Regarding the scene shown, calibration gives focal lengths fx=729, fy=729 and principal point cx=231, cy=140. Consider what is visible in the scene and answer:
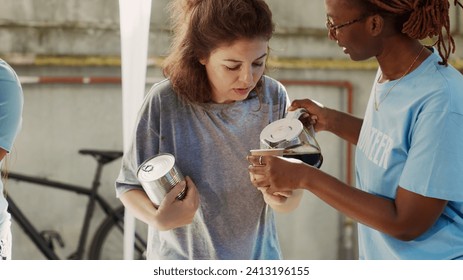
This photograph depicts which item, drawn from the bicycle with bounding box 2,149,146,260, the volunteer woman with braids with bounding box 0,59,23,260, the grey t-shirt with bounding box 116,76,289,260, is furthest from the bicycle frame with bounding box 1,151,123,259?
the grey t-shirt with bounding box 116,76,289,260

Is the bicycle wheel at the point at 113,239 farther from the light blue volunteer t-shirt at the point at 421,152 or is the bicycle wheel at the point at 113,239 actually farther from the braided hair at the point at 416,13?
the braided hair at the point at 416,13

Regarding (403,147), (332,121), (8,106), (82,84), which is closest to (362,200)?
(403,147)

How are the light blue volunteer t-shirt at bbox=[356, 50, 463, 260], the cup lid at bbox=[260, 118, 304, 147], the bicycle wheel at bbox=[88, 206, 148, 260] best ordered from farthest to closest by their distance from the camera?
the bicycle wheel at bbox=[88, 206, 148, 260], the cup lid at bbox=[260, 118, 304, 147], the light blue volunteer t-shirt at bbox=[356, 50, 463, 260]

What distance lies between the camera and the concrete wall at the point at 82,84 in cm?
331

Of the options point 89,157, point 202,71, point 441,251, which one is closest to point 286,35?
point 89,157

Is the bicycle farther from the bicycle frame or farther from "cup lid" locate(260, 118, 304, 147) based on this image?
"cup lid" locate(260, 118, 304, 147)

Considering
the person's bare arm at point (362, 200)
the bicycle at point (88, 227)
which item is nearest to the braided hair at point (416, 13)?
the person's bare arm at point (362, 200)

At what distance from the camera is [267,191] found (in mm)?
1208

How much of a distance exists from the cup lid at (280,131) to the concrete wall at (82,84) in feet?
6.56

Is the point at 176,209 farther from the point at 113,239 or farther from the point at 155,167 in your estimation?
the point at 113,239

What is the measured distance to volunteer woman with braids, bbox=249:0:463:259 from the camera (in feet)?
3.55

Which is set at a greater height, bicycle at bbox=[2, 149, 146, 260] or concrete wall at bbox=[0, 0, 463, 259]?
concrete wall at bbox=[0, 0, 463, 259]

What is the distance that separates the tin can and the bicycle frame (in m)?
2.07

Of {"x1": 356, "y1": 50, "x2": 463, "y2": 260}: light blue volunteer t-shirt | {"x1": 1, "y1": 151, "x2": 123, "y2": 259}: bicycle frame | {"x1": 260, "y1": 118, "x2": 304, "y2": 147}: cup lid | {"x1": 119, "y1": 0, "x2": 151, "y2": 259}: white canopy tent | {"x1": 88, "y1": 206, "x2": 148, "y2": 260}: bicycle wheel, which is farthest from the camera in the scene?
{"x1": 88, "y1": 206, "x2": 148, "y2": 260}: bicycle wheel
